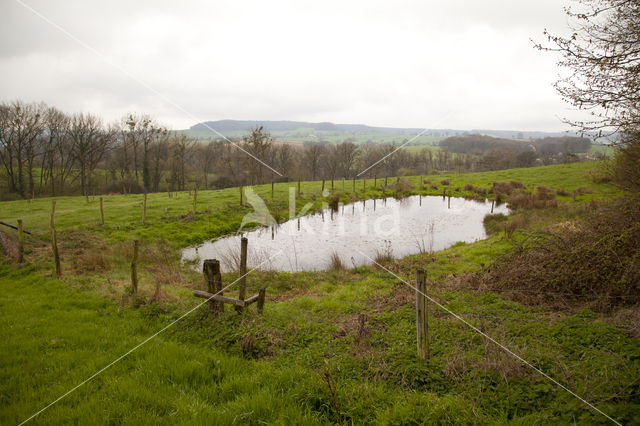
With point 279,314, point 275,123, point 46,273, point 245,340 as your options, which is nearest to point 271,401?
point 245,340

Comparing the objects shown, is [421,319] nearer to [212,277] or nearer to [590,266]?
[212,277]

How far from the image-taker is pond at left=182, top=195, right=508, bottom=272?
14.2 meters

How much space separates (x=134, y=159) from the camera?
49.2 metres

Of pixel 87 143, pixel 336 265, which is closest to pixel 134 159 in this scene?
pixel 87 143

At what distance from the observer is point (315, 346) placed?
5.71m

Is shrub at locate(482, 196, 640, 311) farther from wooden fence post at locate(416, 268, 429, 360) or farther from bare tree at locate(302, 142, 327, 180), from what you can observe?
bare tree at locate(302, 142, 327, 180)

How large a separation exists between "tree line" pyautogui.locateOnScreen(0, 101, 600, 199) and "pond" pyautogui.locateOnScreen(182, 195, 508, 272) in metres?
8.25

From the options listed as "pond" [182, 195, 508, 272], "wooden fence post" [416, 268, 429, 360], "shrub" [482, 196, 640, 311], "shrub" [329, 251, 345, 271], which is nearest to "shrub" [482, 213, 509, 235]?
"pond" [182, 195, 508, 272]

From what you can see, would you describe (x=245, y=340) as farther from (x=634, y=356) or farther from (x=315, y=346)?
(x=634, y=356)

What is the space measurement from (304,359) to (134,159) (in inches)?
2127

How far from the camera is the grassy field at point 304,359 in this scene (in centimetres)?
376

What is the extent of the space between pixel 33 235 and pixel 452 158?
8523 centimetres

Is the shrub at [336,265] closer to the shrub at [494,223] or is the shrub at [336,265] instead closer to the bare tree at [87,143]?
the shrub at [494,223]

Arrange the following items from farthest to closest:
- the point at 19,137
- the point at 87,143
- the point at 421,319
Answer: the point at 87,143 → the point at 19,137 → the point at 421,319
